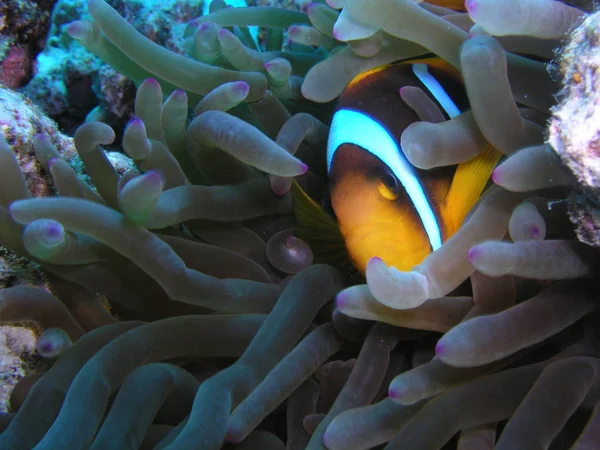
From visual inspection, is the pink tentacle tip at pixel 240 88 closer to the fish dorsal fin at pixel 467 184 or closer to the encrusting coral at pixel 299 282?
the encrusting coral at pixel 299 282

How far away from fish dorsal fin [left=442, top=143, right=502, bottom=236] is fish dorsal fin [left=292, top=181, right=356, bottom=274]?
0.23m

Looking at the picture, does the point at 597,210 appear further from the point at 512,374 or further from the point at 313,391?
the point at 313,391

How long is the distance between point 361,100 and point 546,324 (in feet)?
1.87

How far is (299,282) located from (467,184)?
0.36 meters

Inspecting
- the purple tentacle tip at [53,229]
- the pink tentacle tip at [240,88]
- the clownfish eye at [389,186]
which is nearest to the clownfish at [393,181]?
the clownfish eye at [389,186]

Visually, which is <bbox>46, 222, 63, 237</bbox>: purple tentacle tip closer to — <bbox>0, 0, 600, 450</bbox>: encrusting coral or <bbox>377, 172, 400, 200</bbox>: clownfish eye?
<bbox>0, 0, 600, 450</bbox>: encrusting coral

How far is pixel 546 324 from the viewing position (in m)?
0.71

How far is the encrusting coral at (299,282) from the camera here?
0.69m

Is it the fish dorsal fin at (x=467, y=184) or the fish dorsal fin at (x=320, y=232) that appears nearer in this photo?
the fish dorsal fin at (x=467, y=184)

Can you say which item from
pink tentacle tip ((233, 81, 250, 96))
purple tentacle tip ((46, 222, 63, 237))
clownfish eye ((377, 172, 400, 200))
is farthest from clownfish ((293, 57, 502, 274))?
purple tentacle tip ((46, 222, 63, 237))

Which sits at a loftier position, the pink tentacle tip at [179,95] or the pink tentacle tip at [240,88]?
the pink tentacle tip at [240,88]

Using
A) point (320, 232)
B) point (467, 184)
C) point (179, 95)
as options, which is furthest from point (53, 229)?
point (467, 184)

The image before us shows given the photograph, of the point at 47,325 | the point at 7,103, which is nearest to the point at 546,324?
the point at 47,325

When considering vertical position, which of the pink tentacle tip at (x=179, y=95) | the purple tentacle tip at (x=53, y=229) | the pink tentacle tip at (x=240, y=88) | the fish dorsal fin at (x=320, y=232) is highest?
the pink tentacle tip at (x=240, y=88)
